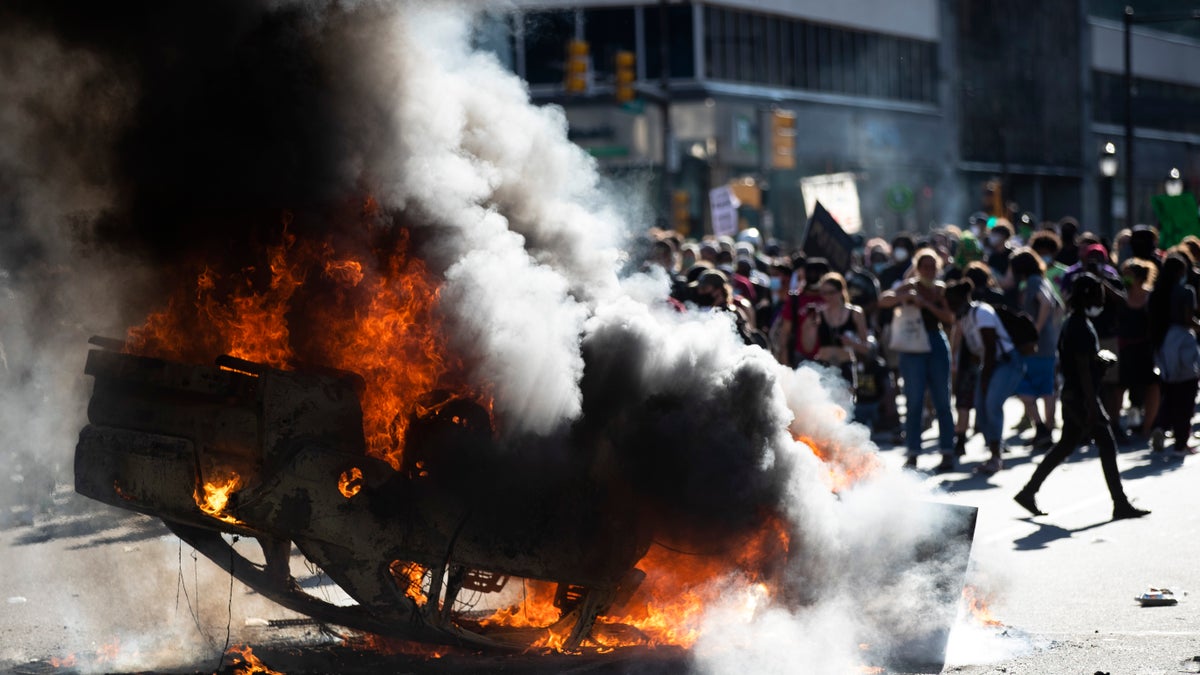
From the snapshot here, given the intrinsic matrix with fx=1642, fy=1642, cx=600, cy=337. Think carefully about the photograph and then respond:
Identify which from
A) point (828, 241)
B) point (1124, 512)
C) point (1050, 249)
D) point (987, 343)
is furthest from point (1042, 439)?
point (1124, 512)

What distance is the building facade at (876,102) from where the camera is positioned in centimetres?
4075

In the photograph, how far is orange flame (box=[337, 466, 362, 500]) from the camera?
6.14 metres

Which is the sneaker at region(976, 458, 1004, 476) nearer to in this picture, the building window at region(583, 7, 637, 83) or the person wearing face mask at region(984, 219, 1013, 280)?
the person wearing face mask at region(984, 219, 1013, 280)

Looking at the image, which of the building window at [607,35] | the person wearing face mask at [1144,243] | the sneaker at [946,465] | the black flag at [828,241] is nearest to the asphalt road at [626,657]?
the sneaker at [946,465]

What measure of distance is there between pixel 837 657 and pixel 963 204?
162ft

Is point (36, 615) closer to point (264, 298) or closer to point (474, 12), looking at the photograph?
point (264, 298)

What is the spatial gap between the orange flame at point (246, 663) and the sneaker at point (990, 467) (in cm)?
772

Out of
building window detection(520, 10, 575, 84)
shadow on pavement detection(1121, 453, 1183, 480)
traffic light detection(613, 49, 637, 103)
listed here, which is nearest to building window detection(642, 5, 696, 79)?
building window detection(520, 10, 575, 84)

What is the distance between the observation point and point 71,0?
6859mm

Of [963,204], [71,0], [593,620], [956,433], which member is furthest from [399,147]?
[963,204]

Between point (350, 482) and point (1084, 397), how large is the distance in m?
6.31

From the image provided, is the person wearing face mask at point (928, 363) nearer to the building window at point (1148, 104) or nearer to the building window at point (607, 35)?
the building window at point (607, 35)

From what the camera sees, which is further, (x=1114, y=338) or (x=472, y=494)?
(x=1114, y=338)

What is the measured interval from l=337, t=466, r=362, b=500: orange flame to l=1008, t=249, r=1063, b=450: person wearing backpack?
30.1ft
